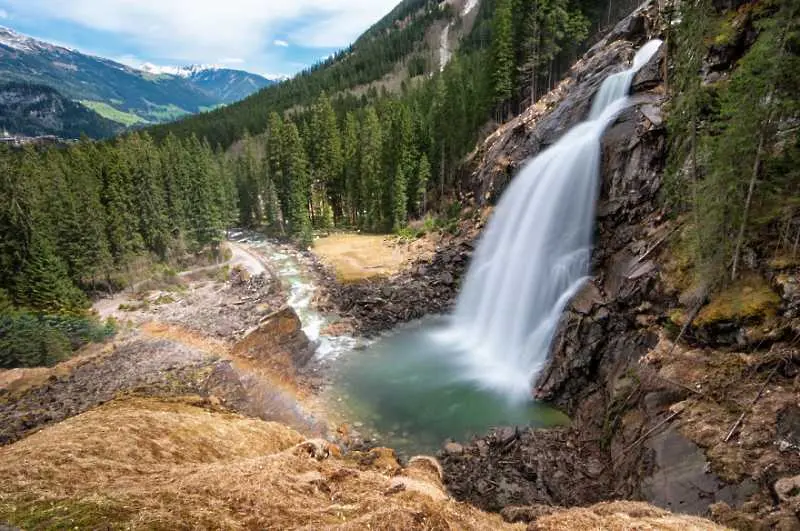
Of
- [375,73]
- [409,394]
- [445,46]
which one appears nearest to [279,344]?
[409,394]

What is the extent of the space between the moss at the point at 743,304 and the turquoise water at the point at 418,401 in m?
7.74

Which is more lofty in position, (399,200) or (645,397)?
(399,200)

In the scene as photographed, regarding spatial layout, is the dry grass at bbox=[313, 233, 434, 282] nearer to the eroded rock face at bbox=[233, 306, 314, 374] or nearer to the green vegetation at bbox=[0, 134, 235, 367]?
the eroded rock face at bbox=[233, 306, 314, 374]

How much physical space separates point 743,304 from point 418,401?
1455cm

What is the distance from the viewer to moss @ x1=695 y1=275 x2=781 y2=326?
13859 mm

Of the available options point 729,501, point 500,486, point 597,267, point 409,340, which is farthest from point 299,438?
point 597,267

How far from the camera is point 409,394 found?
2172 cm

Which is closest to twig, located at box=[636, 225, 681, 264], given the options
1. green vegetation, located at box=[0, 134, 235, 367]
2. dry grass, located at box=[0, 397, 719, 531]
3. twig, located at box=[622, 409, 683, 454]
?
twig, located at box=[622, 409, 683, 454]

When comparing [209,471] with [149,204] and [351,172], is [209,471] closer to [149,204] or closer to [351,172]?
[149,204]

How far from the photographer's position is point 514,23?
4644cm

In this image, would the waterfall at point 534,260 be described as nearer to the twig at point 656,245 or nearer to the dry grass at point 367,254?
the twig at point 656,245

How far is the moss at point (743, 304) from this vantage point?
13.9 m

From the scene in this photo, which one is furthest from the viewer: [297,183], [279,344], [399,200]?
[297,183]

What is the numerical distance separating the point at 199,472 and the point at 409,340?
2029cm
